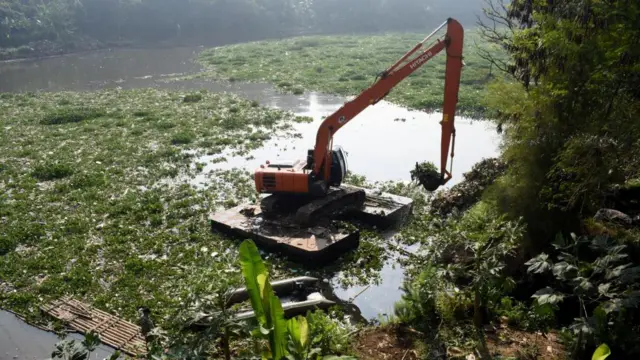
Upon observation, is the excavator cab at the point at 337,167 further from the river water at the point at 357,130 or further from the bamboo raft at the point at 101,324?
the bamboo raft at the point at 101,324

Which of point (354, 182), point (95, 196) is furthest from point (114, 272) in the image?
point (354, 182)

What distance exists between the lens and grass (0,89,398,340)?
9.07 m

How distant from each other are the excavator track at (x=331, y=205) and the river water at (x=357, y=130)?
6.49ft

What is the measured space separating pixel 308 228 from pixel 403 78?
3742mm

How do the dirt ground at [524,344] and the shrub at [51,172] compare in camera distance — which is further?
the shrub at [51,172]

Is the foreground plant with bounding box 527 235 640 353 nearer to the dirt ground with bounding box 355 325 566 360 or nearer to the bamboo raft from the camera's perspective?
the dirt ground with bounding box 355 325 566 360

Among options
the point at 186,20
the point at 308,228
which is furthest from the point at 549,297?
the point at 186,20

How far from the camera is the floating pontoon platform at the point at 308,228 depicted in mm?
9797

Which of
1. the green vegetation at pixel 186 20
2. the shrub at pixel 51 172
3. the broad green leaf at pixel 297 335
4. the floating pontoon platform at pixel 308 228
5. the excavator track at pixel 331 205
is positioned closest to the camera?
the broad green leaf at pixel 297 335

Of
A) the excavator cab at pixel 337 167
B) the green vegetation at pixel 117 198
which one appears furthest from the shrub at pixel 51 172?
the excavator cab at pixel 337 167

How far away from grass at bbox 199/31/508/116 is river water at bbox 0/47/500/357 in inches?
63.0

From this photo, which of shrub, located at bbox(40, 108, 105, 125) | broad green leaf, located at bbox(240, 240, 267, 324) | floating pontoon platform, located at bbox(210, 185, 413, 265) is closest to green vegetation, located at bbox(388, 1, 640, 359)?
floating pontoon platform, located at bbox(210, 185, 413, 265)

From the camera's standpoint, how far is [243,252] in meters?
5.21

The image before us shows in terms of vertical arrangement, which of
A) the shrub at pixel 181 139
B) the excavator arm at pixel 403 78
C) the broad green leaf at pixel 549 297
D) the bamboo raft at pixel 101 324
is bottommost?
the bamboo raft at pixel 101 324
